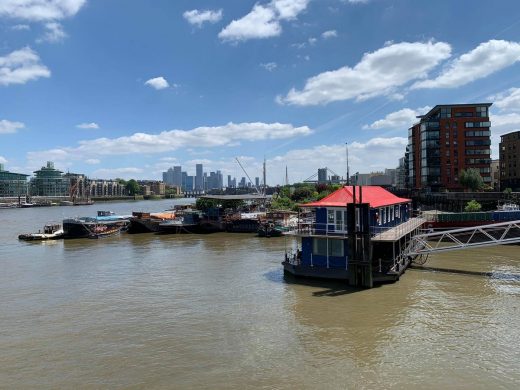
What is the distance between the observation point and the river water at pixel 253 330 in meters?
15.9

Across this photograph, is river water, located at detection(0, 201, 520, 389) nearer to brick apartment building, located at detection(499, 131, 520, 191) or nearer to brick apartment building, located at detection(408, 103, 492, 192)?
brick apartment building, located at detection(408, 103, 492, 192)

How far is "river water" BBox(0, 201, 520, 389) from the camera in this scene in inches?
627

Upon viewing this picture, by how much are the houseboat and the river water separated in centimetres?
106

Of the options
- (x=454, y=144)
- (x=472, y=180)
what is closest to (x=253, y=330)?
(x=472, y=180)

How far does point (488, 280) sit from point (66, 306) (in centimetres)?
2931

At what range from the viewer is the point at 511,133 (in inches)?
4690

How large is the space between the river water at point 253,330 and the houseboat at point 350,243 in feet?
3.46

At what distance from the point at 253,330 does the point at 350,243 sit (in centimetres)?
990

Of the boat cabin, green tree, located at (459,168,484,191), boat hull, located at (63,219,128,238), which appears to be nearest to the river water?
the boat cabin

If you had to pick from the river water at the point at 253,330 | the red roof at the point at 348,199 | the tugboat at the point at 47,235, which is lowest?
the river water at the point at 253,330

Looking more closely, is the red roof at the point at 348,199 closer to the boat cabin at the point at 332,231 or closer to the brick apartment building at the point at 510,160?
the boat cabin at the point at 332,231

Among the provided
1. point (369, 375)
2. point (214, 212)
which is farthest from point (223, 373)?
point (214, 212)

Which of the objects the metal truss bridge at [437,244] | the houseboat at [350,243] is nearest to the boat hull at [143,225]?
the houseboat at [350,243]

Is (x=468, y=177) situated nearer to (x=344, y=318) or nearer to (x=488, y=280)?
(x=488, y=280)
